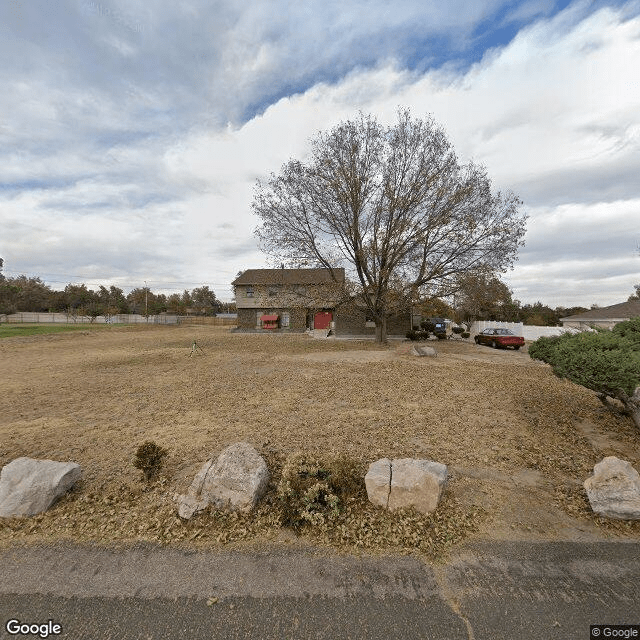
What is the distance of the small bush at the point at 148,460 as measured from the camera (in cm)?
375

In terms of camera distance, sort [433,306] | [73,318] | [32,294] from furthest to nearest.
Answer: [32,294] < [73,318] < [433,306]

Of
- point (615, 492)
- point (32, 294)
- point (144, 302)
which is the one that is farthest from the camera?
point (144, 302)

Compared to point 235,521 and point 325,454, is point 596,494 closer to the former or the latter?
point 325,454

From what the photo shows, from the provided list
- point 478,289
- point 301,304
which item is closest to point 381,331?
point 301,304

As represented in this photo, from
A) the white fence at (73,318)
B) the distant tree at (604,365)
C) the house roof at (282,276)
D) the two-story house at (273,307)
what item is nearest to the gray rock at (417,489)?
Answer: the distant tree at (604,365)

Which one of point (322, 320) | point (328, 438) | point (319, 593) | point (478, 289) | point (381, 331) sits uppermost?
point (478, 289)

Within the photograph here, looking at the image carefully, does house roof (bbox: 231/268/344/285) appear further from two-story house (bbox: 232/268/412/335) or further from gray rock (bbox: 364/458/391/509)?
gray rock (bbox: 364/458/391/509)

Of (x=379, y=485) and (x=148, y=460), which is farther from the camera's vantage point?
(x=148, y=460)

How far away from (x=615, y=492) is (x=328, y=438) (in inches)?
137

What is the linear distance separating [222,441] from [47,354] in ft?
52.4

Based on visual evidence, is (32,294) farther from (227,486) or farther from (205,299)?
(227,486)

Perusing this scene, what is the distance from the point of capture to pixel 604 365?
452 centimetres

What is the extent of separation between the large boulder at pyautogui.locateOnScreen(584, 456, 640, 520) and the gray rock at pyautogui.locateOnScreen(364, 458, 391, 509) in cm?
214

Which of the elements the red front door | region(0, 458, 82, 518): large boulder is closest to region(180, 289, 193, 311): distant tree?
the red front door
